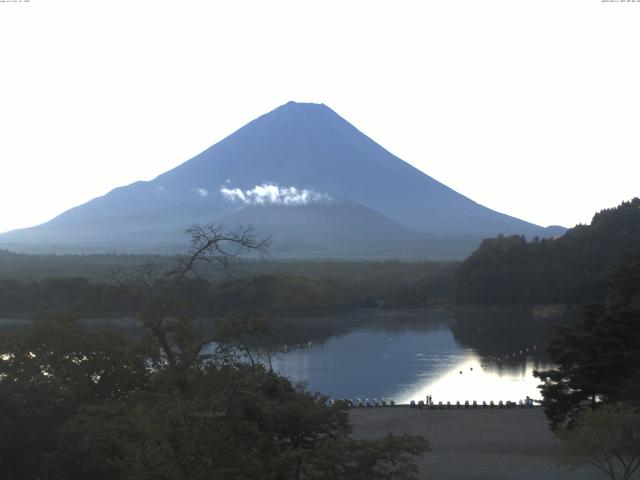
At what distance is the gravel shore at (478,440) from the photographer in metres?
13.9

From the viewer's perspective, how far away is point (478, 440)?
16.6m

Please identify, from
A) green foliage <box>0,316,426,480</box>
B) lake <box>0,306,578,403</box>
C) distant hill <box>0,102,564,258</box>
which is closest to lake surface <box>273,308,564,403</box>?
lake <box>0,306,578,403</box>

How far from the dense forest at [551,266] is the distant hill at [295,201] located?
44.3m

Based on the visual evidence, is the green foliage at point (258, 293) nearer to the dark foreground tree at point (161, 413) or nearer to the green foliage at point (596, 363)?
the green foliage at point (596, 363)

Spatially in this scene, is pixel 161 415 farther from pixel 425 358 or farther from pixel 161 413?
pixel 425 358

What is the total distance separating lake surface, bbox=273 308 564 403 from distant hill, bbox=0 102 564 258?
2275 inches

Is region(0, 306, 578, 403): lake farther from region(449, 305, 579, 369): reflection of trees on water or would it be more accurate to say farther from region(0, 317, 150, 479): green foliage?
region(0, 317, 150, 479): green foliage

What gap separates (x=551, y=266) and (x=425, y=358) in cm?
2250

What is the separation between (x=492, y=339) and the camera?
35844mm

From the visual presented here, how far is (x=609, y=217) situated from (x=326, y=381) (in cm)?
3348

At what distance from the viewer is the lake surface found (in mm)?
24328

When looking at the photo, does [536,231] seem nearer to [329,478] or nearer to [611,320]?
[611,320]

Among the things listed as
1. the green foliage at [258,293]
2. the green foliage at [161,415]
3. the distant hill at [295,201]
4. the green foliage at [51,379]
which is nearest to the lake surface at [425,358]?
the green foliage at [258,293]

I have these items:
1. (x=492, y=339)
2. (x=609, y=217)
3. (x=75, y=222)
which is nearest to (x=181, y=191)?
(x=75, y=222)
